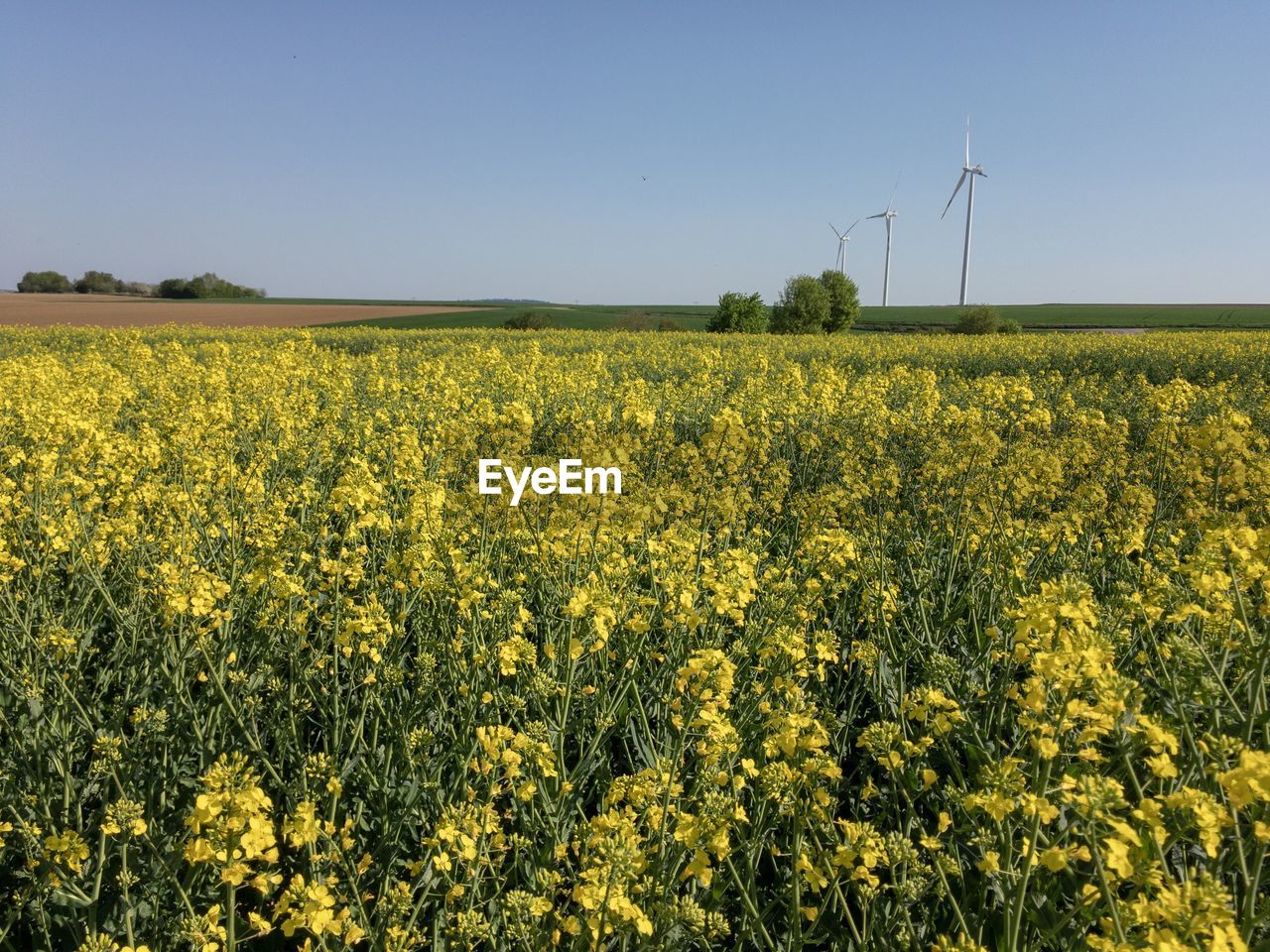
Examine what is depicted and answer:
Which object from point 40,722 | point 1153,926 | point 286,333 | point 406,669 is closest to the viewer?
point 1153,926

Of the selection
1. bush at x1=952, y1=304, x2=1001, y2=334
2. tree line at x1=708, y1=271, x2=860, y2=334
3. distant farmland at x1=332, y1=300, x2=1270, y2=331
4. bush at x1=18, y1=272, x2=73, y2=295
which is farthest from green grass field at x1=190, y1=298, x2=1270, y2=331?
bush at x1=18, y1=272, x2=73, y2=295

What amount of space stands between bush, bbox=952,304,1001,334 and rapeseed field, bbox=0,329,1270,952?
125 feet

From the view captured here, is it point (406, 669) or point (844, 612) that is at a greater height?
point (844, 612)

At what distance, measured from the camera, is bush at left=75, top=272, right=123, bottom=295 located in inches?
3204

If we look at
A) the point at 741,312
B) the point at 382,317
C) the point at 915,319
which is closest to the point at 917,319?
the point at 915,319

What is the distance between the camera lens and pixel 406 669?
400 centimetres

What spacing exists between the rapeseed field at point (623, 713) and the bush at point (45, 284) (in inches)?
3901

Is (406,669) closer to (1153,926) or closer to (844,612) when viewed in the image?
(844,612)

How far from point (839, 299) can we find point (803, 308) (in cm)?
462

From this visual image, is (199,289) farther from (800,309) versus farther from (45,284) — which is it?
(800,309)

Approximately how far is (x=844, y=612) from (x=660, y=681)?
137 centimetres

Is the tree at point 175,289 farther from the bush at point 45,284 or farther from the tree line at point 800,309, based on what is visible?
the tree line at point 800,309

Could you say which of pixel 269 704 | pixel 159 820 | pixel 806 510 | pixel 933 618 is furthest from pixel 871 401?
pixel 159 820

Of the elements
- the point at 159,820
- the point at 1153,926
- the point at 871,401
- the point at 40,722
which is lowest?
the point at 159,820
